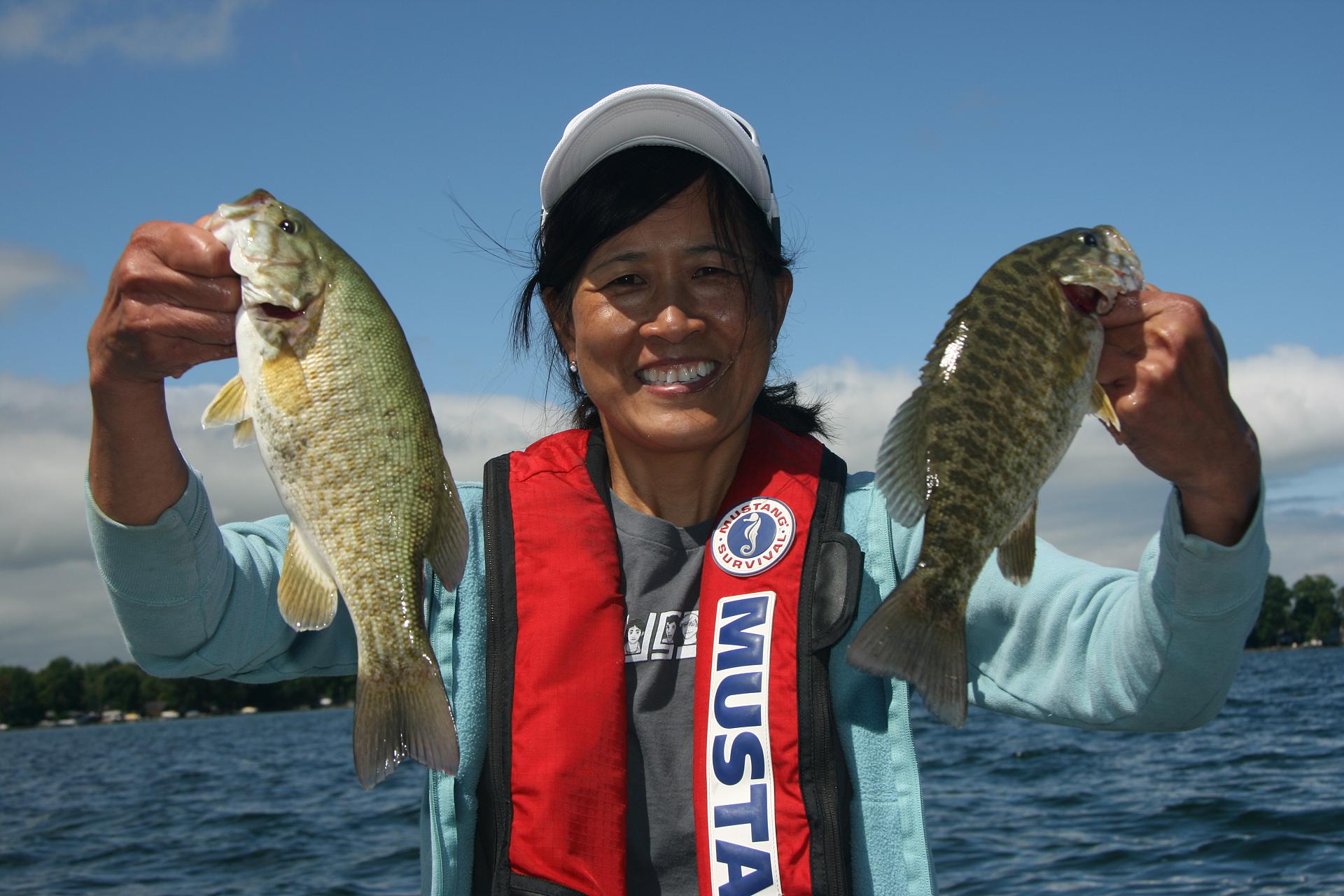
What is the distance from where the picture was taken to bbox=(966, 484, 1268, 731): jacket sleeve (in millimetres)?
2439

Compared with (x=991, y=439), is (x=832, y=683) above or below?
below

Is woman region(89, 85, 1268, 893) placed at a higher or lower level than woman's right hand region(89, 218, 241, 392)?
lower

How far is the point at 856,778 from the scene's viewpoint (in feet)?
9.37

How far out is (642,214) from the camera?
10.3 ft

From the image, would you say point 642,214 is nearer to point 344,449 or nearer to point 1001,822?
point 344,449

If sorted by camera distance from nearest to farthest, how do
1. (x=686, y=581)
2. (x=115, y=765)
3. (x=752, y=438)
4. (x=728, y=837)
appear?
(x=728, y=837) → (x=686, y=581) → (x=752, y=438) → (x=115, y=765)

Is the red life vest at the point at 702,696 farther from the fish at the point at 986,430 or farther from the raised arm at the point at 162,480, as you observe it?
the raised arm at the point at 162,480

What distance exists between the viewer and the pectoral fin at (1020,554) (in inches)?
99.0

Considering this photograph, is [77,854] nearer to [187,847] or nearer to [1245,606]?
[187,847]

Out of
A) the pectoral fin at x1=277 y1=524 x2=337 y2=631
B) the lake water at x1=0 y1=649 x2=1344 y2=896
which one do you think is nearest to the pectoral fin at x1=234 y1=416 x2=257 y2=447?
the pectoral fin at x1=277 y1=524 x2=337 y2=631

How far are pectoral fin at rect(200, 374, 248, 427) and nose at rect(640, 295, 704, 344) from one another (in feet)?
3.82

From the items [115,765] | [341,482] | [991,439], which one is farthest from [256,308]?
[115,765]

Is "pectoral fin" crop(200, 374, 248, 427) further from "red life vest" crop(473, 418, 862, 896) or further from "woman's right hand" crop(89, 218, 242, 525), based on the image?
"red life vest" crop(473, 418, 862, 896)

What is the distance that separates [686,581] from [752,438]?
0.62 meters
